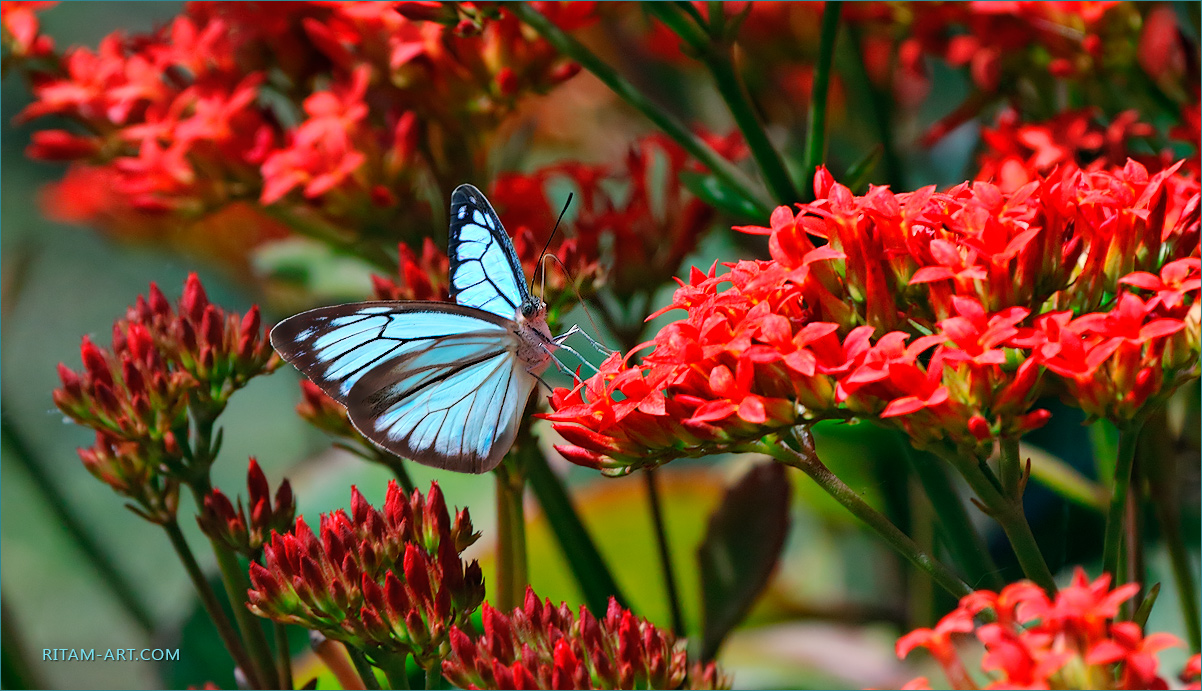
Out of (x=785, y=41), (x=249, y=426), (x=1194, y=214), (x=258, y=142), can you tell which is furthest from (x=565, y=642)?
(x=249, y=426)

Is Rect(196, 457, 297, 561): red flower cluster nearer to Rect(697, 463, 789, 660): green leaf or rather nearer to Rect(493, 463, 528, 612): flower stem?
Rect(493, 463, 528, 612): flower stem

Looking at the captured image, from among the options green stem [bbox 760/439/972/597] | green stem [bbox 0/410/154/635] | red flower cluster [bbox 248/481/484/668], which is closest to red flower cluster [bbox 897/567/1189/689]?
green stem [bbox 760/439/972/597]

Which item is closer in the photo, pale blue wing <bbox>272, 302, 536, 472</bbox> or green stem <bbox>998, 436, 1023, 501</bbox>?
green stem <bbox>998, 436, 1023, 501</bbox>

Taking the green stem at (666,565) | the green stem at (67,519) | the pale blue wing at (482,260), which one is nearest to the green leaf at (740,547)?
the green stem at (666,565)

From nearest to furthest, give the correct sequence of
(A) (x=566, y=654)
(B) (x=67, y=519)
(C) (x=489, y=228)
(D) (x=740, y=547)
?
(A) (x=566, y=654) → (C) (x=489, y=228) → (D) (x=740, y=547) → (B) (x=67, y=519)

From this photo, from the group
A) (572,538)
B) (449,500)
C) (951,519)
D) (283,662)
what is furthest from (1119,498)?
(449,500)

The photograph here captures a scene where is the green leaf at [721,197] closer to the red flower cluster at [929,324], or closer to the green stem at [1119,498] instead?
the red flower cluster at [929,324]

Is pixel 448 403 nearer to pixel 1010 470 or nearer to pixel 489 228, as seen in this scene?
pixel 489 228
